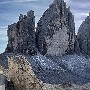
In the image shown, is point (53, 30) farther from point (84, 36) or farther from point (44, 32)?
point (84, 36)

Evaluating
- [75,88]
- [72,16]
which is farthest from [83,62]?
[75,88]

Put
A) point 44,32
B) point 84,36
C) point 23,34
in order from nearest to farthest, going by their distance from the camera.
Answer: point 23,34, point 44,32, point 84,36

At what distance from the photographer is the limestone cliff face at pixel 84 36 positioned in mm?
83625

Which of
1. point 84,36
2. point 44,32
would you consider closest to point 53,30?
point 44,32

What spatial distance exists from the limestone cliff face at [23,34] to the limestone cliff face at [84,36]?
13726 millimetres

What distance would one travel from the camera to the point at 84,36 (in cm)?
8475

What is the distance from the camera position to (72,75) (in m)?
58.2

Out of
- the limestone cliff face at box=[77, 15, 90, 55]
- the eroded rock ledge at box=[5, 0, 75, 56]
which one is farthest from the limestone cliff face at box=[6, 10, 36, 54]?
the limestone cliff face at box=[77, 15, 90, 55]

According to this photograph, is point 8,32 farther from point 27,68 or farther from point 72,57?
point 27,68

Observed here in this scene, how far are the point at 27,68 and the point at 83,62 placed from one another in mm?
27198

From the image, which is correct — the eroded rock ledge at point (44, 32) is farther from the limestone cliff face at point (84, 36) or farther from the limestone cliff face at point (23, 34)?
the limestone cliff face at point (84, 36)

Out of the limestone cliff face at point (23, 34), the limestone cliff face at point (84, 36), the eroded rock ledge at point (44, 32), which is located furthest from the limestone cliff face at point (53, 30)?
the limestone cliff face at point (84, 36)

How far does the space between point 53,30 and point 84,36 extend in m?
12.3

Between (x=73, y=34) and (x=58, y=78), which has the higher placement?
(x=73, y=34)
